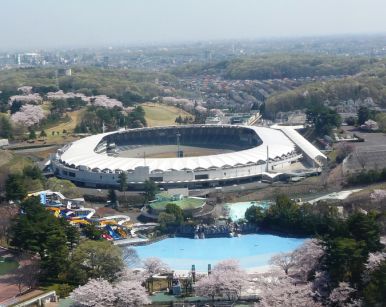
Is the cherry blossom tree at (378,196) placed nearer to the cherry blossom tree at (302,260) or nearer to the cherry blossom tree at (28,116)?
the cherry blossom tree at (302,260)

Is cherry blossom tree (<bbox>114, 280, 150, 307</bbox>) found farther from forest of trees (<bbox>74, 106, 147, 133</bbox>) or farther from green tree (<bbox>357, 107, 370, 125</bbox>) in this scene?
forest of trees (<bbox>74, 106, 147, 133</bbox>)

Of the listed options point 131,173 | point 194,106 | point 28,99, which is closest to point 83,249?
point 131,173

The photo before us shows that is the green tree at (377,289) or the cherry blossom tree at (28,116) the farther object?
the cherry blossom tree at (28,116)

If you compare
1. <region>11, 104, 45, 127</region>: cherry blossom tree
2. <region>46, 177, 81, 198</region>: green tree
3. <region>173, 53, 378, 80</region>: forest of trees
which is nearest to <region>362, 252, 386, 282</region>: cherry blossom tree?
<region>46, 177, 81, 198</region>: green tree

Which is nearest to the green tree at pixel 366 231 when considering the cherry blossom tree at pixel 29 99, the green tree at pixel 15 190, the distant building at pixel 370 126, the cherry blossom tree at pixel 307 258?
the cherry blossom tree at pixel 307 258

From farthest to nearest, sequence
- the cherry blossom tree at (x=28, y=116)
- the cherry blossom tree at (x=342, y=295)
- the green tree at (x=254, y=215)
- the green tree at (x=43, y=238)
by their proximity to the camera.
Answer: the cherry blossom tree at (x=28, y=116) < the green tree at (x=254, y=215) < the green tree at (x=43, y=238) < the cherry blossom tree at (x=342, y=295)

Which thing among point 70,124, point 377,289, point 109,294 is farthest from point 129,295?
point 70,124
